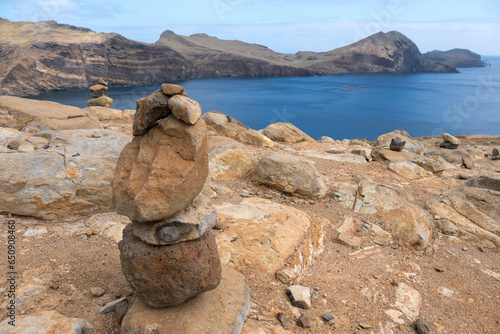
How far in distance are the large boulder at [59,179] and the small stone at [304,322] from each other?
526 centimetres

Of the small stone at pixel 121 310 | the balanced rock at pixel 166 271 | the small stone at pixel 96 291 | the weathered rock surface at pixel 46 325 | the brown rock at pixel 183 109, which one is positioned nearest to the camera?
the weathered rock surface at pixel 46 325

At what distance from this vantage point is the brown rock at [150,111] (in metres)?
4.30

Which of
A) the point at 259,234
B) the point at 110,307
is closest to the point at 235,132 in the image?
the point at 259,234

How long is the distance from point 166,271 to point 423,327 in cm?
470

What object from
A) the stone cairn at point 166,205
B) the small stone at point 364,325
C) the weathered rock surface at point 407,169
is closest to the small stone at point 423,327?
the small stone at point 364,325

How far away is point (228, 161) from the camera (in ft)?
35.1

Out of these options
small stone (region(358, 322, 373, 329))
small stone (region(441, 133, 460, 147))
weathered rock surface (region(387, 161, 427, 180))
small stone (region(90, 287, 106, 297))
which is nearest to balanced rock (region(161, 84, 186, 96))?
small stone (region(90, 287, 106, 297))

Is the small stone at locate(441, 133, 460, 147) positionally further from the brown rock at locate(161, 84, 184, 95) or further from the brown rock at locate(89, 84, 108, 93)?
the brown rock at locate(89, 84, 108, 93)

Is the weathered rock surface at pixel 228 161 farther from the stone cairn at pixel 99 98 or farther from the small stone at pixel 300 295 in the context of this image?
the stone cairn at pixel 99 98

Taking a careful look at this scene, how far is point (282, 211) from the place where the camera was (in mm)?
8188

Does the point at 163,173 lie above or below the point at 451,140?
above

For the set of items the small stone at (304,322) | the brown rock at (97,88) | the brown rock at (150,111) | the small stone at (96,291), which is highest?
the brown rock at (150,111)

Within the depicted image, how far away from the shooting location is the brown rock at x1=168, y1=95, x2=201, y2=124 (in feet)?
13.4

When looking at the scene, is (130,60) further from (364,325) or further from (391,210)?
(364,325)
